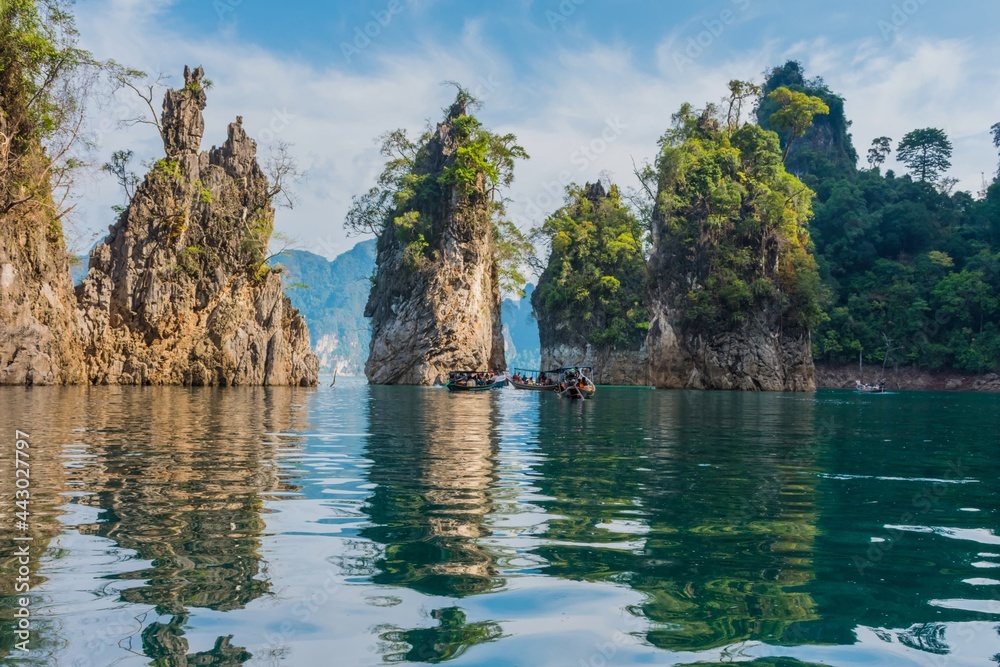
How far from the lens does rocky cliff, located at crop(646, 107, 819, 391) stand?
2714 inches

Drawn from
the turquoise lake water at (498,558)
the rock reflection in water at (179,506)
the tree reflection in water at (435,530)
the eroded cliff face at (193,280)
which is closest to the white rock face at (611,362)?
the eroded cliff face at (193,280)

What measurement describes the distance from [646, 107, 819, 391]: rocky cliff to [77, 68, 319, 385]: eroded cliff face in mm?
35741

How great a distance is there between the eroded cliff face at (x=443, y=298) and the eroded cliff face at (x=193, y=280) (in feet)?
45.5

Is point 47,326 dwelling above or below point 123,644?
above

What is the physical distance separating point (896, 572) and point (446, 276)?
65.5 m

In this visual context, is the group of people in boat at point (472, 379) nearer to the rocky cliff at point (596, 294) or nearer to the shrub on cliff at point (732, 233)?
the shrub on cliff at point (732, 233)

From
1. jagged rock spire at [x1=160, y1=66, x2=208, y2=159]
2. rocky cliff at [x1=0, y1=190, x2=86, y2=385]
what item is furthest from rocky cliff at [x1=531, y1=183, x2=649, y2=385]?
rocky cliff at [x1=0, y1=190, x2=86, y2=385]

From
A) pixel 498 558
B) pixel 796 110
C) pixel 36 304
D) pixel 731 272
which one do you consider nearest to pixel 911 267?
pixel 796 110

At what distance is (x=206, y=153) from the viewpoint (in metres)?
55.3

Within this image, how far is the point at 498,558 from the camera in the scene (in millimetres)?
5980

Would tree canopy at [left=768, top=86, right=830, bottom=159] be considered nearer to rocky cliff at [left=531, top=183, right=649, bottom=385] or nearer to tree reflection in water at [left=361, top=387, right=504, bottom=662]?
rocky cliff at [left=531, top=183, right=649, bottom=385]

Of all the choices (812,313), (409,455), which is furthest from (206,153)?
(812,313)

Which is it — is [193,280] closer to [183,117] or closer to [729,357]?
[183,117]

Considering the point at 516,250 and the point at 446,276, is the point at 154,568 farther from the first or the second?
the point at 516,250
